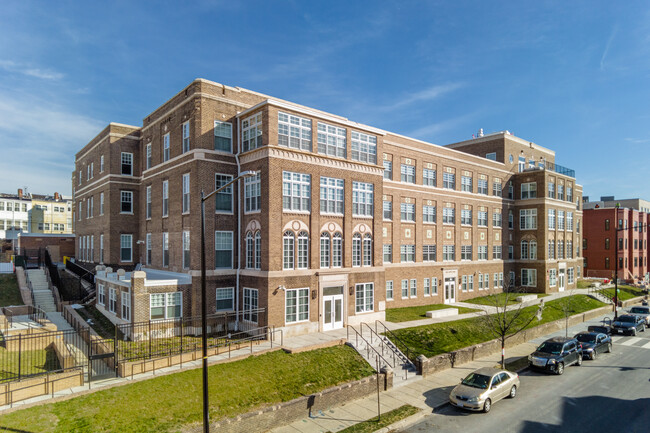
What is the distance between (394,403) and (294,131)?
17005 mm

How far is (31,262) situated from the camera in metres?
49.2

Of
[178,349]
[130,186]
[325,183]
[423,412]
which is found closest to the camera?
[423,412]

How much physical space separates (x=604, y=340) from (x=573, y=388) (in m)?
10.6

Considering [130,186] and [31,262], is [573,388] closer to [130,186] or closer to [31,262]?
[130,186]

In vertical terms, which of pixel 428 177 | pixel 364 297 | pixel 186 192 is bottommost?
pixel 364 297

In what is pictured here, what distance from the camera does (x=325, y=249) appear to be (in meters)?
27.8

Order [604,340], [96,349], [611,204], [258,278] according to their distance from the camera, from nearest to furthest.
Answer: [96,349], [258,278], [604,340], [611,204]

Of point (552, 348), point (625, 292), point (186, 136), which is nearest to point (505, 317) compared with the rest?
point (552, 348)

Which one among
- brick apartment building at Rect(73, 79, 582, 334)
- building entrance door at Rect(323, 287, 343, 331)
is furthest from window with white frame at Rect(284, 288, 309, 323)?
building entrance door at Rect(323, 287, 343, 331)

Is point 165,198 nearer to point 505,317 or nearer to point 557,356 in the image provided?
point 505,317

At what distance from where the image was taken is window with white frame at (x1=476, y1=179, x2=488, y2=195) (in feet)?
158

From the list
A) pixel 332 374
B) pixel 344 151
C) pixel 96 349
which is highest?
pixel 344 151

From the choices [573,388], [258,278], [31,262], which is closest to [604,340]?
[573,388]

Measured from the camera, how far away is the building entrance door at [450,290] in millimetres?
43250
